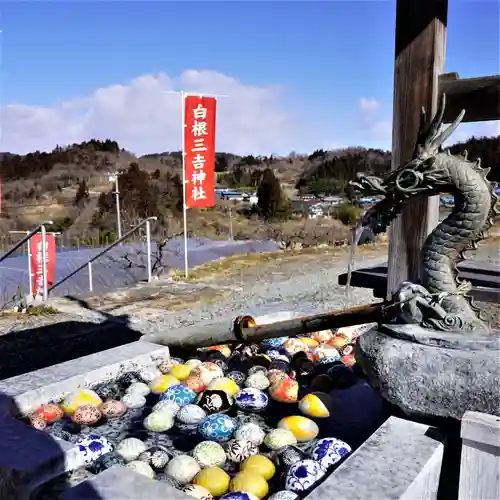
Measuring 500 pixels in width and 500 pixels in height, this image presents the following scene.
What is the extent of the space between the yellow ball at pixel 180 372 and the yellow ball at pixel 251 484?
1.25 metres

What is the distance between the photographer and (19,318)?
21.7ft

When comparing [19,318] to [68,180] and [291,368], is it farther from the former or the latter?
[68,180]

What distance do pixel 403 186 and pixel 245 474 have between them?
61.4 inches

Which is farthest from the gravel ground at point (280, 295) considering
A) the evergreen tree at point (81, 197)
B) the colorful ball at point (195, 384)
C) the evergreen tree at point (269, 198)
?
the evergreen tree at point (81, 197)

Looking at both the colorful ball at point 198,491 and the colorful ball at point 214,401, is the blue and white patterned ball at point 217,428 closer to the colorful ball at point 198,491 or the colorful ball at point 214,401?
the colorful ball at point 214,401

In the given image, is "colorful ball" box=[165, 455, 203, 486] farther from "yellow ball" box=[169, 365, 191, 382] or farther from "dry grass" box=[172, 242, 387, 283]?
"dry grass" box=[172, 242, 387, 283]

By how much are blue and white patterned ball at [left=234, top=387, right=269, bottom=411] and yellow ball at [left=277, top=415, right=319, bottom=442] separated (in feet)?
0.90

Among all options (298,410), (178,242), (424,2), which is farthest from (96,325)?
(178,242)

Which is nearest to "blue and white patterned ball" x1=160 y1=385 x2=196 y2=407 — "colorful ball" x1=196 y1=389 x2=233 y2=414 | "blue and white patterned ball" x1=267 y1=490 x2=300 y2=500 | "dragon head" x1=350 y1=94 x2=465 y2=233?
"colorful ball" x1=196 y1=389 x2=233 y2=414

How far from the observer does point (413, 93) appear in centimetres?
331

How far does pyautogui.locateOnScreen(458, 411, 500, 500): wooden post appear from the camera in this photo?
1.93 metres

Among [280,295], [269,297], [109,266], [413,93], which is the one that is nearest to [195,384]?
[413,93]

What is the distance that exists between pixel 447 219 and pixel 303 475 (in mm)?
1404

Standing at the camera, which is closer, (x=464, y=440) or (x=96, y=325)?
(x=464, y=440)
